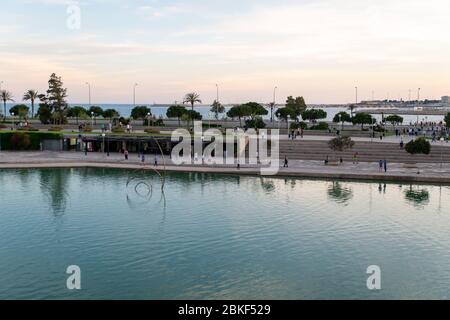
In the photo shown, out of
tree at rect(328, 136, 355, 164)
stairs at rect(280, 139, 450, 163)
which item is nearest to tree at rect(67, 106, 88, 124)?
stairs at rect(280, 139, 450, 163)

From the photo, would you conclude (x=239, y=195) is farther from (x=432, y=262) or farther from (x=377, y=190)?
(x=432, y=262)

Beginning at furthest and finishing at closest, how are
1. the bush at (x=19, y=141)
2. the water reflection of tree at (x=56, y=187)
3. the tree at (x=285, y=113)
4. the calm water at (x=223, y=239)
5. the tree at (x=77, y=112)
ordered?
the tree at (x=77, y=112)
the tree at (x=285, y=113)
the bush at (x=19, y=141)
the water reflection of tree at (x=56, y=187)
the calm water at (x=223, y=239)

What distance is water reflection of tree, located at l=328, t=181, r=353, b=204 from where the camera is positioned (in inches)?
1431

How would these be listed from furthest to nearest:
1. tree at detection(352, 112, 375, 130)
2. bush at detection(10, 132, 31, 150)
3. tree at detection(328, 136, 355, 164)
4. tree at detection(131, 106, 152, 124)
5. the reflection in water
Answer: tree at detection(131, 106, 152, 124) < tree at detection(352, 112, 375, 130) < bush at detection(10, 132, 31, 150) < tree at detection(328, 136, 355, 164) < the reflection in water

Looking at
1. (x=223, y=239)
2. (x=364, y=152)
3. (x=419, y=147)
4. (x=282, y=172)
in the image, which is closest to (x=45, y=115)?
(x=282, y=172)

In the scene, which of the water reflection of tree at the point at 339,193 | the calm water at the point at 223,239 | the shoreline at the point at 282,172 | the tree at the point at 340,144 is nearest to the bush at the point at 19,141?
the shoreline at the point at 282,172

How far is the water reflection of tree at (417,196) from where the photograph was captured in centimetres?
3575

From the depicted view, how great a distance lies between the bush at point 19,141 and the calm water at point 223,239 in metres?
18.8

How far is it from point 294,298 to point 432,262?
25.7 ft

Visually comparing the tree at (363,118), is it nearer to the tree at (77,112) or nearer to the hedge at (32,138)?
the hedge at (32,138)

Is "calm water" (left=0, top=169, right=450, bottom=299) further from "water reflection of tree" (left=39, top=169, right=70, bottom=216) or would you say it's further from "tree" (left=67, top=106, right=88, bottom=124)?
"tree" (left=67, top=106, right=88, bottom=124)
